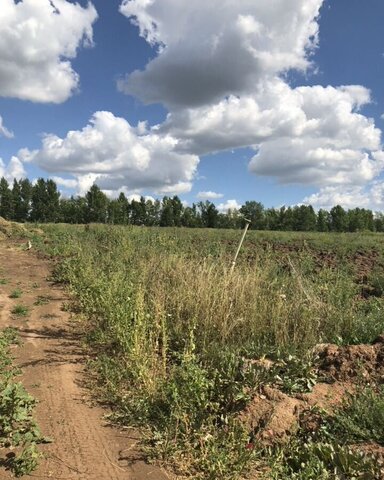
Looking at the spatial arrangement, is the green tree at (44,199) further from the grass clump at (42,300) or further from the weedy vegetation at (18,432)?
the weedy vegetation at (18,432)

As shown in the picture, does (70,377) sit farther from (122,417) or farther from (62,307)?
(62,307)

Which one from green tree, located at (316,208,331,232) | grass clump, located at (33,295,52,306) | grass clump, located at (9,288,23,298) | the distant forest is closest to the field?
grass clump, located at (33,295,52,306)

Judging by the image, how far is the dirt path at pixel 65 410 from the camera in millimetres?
3449

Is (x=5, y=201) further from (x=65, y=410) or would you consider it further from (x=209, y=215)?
(x=65, y=410)

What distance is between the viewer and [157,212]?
266 feet

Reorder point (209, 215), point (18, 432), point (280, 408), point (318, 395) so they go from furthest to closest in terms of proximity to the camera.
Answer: point (209, 215) < point (318, 395) < point (280, 408) < point (18, 432)

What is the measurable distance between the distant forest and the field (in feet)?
210

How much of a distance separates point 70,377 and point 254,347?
2.08 meters

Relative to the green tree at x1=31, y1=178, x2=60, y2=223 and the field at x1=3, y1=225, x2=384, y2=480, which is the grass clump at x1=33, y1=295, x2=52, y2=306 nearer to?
the field at x1=3, y1=225, x2=384, y2=480

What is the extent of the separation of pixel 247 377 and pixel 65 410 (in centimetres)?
175

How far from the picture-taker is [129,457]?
12.0 feet

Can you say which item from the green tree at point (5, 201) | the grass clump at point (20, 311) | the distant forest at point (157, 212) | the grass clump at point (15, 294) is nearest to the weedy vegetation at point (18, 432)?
the grass clump at point (20, 311)

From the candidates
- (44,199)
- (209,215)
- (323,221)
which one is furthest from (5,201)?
(323,221)

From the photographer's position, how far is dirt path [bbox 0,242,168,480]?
11.3ft
